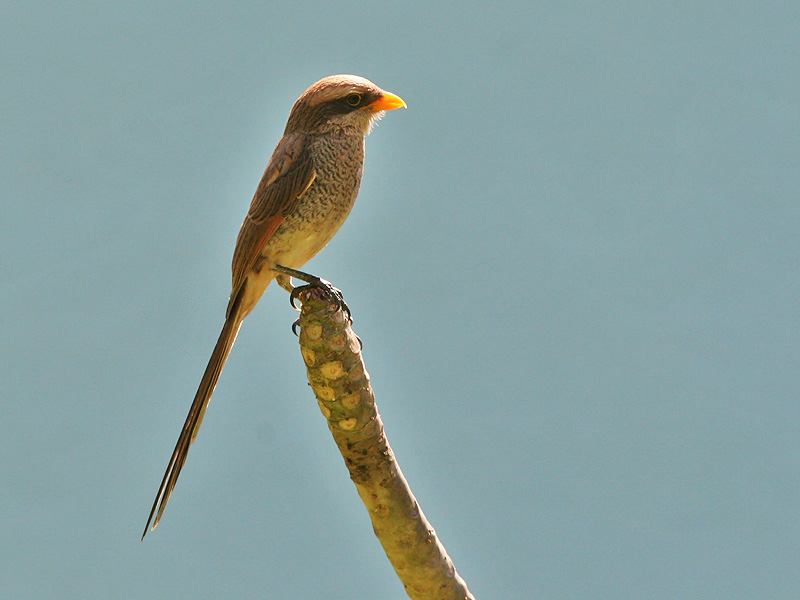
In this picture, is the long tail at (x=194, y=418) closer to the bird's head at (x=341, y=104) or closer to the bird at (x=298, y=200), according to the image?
the bird at (x=298, y=200)

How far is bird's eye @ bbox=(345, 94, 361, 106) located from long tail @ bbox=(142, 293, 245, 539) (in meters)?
1.04

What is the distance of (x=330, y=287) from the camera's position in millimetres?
2779

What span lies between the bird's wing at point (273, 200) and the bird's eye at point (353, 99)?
0.78 ft

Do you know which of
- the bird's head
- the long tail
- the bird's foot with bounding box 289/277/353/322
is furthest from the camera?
the bird's head

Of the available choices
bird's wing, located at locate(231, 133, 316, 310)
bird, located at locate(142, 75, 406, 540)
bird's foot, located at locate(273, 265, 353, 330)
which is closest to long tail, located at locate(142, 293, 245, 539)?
bird, located at locate(142, 75, 406, 540)

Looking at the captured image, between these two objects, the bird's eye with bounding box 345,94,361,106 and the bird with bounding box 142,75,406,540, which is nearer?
the bird with bounding box 142,75,406,540

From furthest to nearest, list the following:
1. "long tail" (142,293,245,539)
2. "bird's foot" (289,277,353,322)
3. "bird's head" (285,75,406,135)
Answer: "bird's head" (285,75,406,135) < "long tail" (142,293,245,539) < "bird's foot" (289,277,353,322)

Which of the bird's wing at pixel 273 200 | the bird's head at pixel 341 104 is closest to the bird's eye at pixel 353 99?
the bird's head at pixel 341 104

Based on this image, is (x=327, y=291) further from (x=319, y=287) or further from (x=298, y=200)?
(x=298, y=200)

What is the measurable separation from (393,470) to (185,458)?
2.76 ft

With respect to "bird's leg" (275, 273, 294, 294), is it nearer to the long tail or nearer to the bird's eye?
the long tail

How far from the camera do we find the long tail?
294cm

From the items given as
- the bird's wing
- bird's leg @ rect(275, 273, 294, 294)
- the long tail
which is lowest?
the long tail

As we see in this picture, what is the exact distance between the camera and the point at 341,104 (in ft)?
10.5
